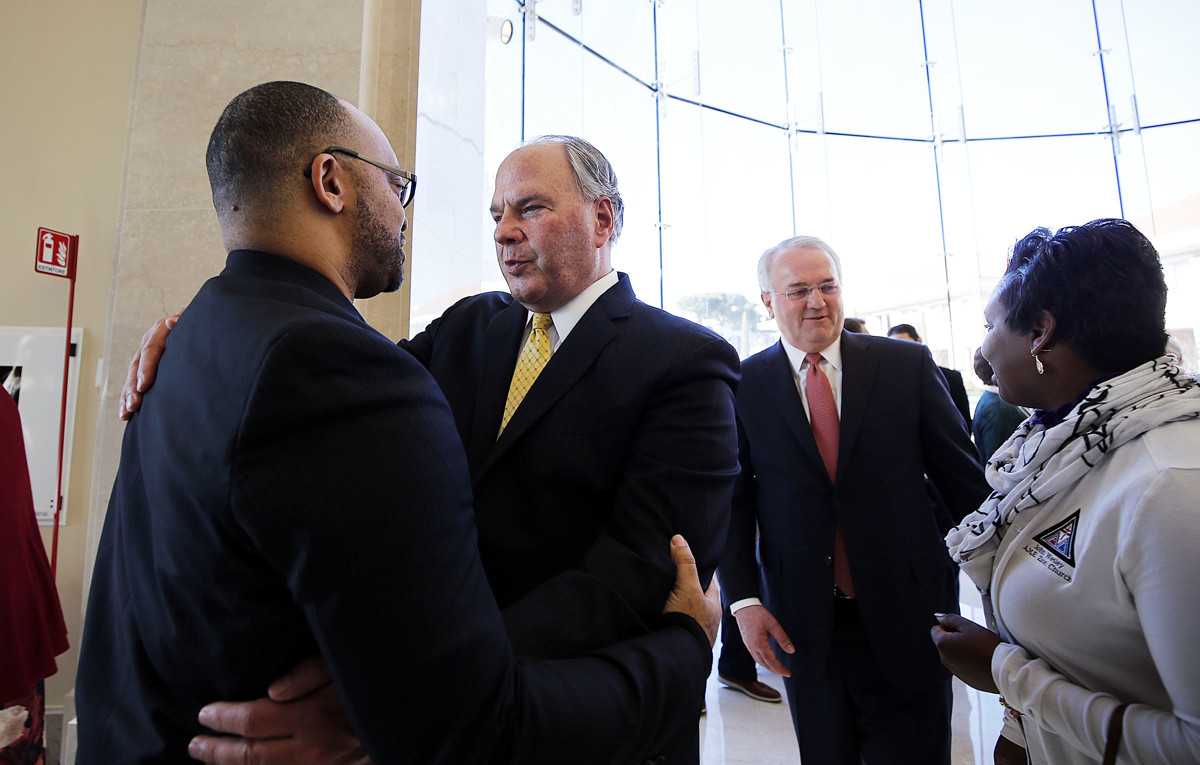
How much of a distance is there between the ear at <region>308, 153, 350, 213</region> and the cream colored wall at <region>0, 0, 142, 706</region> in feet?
12.4

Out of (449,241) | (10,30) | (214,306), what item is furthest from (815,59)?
(214,306)

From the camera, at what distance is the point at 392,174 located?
3.75ft

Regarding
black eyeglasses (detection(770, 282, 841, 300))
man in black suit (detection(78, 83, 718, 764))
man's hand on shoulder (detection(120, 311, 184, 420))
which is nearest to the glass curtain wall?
black eyeglasses (detection(770, 282, 841, 300))

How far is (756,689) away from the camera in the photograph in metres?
4.14

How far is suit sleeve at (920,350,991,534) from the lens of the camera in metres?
2.11

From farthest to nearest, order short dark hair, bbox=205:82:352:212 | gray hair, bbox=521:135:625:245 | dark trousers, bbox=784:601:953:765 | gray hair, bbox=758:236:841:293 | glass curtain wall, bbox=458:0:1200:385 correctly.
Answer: glass curtain wall, bbox=458:0:1200:385
gray hair, bbox=758:236:841:293
dark trousers, bbox=784:601:953:765
gray hair, bbox=521:135:625:245
short dark hair, bbox=205:82:352:212

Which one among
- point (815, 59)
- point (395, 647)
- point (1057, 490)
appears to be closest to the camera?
point (395, 647)

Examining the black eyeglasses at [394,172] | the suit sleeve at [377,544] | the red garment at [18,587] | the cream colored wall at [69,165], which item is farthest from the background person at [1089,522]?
the cream colored wall at [69,165]

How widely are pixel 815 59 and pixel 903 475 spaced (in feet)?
27.9

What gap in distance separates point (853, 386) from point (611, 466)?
1.29m

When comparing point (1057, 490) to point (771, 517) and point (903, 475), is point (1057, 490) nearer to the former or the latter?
point (903, 475)

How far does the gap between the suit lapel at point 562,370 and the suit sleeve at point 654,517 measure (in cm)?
16

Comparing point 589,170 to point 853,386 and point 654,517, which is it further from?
point 853,386

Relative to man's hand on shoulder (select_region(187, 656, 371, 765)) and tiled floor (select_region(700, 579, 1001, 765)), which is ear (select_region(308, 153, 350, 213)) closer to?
man's hand on shoulder (select_region(187, 656, 371, 765))
